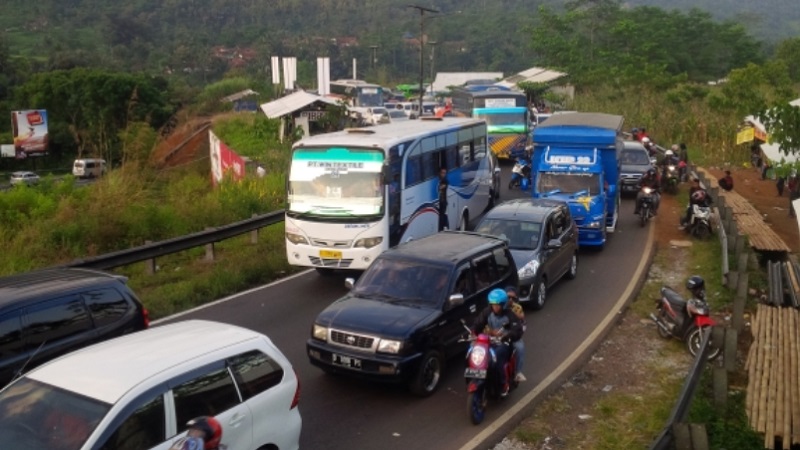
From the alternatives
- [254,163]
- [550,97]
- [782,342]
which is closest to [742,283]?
[782,342]

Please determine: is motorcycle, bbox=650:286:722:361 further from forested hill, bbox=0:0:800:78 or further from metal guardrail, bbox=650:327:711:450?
forested hill, bbox=0:0:800:78

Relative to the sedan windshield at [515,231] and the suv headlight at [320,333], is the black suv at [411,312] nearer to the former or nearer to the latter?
the suv headlight at [320,333]

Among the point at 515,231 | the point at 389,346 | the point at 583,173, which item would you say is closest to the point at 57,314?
the point at 389,346

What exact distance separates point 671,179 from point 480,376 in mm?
20529

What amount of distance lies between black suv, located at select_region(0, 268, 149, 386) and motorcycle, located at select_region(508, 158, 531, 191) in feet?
59.0

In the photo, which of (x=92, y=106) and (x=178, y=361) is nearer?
(x=178, y=361)

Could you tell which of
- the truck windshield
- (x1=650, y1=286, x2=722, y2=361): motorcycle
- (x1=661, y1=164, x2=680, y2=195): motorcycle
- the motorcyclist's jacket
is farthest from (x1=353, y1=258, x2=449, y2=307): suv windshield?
(x1=661, y1=164, x2=680, y2=195): motorcycle

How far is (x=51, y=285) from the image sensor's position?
29.1ft

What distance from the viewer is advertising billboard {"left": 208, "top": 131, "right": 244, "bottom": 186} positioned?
27.4m

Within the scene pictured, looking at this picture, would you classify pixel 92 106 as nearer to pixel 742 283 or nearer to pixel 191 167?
pixel 191 167

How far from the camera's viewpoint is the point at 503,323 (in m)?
9.60

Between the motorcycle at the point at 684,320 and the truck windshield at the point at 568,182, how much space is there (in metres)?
6.26

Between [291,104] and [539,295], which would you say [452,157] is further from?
[291,104]

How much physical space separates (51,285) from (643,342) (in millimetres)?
8586
